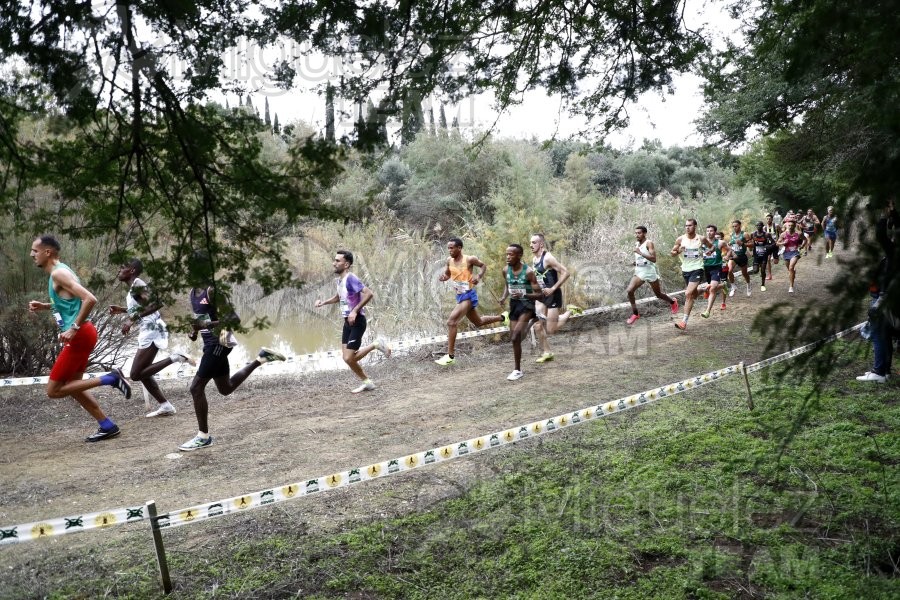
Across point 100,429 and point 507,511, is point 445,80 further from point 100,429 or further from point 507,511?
point 100,429

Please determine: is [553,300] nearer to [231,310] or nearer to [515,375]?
[515,375]

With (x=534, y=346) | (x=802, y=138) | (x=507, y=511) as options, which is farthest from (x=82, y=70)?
(x=802, y=138)

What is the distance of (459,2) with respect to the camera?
16.4 ft

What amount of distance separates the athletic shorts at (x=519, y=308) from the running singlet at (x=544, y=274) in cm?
105

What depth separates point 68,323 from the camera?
6434mm

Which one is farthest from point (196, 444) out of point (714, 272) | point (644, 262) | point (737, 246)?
point (737, 246)

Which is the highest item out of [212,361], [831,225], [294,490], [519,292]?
[831,225]

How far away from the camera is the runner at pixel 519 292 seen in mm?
8670

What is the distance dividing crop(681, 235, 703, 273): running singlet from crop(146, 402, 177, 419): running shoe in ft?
28.5

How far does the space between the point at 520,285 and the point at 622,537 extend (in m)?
4.93

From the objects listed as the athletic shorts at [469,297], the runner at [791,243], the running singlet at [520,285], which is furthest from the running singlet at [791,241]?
the running singlet at [520,285]

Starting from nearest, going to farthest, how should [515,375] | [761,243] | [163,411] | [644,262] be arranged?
[163,411] < [515,375] < [644,262] < [761,243]

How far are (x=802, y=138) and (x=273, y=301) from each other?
43.4ft

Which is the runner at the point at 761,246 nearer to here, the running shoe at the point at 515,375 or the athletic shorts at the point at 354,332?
the running shoe at the point at 515,375
